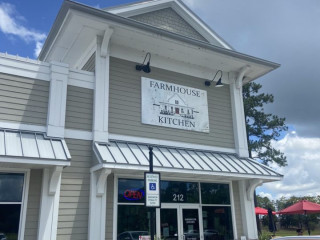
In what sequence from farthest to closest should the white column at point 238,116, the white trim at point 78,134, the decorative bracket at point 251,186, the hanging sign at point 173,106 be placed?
the white column at point 238,116 → the decorative bracket at point 251,186 → the hanging sign at point 173,106 → the white trim at point 78,134

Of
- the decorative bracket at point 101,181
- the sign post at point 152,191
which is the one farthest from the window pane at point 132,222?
the sign post at point 152,191

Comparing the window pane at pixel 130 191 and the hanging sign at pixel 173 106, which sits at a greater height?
the hanging sign at pixel 173 106

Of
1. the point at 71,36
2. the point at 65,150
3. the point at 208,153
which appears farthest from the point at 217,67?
the point at 65,150

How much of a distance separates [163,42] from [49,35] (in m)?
4.05

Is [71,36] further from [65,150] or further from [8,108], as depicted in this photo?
[65,150]

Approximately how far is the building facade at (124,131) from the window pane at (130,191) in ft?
0.10

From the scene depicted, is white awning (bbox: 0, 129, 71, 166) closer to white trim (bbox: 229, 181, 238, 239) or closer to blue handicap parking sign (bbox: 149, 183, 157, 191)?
blue handicap parking sign (bbox: 149, 183, 157, 191)

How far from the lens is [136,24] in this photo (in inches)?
419

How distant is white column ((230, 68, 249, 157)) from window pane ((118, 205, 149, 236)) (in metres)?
4.82

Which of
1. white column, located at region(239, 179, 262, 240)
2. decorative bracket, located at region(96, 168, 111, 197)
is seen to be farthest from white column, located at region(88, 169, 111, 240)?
white column, located at region(239, 179, 262, 240)

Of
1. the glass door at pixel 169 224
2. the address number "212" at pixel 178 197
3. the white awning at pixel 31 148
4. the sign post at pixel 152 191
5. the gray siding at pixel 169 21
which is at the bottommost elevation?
the glass door at pixel 169 224

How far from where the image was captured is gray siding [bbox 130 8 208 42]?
12.7 metres

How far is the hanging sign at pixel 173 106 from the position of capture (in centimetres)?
1157

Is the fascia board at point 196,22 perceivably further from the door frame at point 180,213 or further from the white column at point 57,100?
the door frame at point 180,213
